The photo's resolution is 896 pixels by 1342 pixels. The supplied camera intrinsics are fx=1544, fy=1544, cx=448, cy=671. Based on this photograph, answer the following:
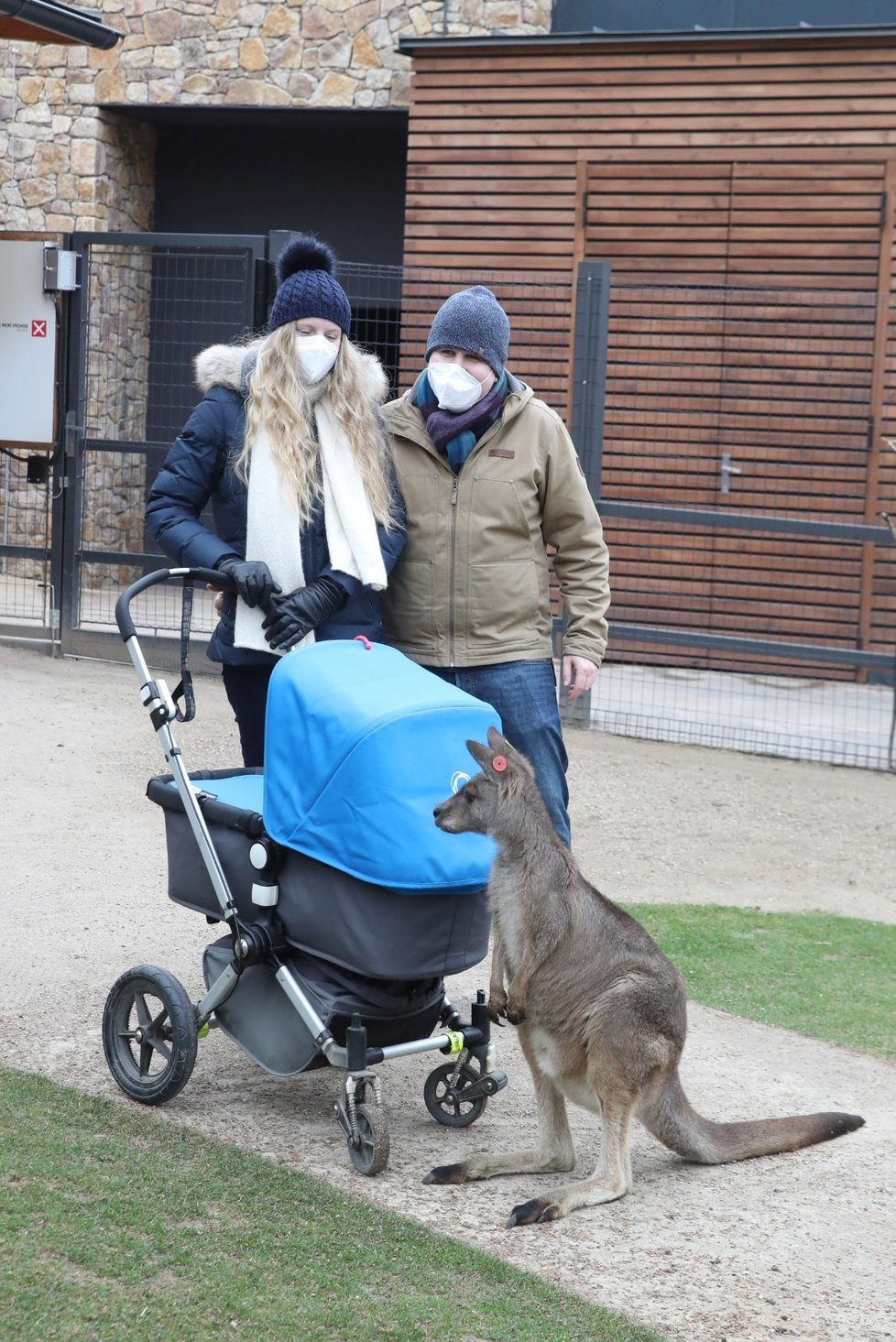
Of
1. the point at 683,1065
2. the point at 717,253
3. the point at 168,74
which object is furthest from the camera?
the point at 168,74

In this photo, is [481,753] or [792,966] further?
[792,966]

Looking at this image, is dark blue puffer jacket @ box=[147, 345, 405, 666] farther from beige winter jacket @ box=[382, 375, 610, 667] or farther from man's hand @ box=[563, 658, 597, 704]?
man's hand @ box=[563, 658, 597, 704]

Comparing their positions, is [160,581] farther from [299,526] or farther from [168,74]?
[168,74]

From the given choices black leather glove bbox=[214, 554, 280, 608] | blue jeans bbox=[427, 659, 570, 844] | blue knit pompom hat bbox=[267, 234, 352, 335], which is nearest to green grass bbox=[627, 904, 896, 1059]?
blue jeans bbox=[427, 659, 570, 844]

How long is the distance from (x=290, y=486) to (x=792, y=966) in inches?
115

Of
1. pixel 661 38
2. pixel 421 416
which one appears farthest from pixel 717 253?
pixel 421 416

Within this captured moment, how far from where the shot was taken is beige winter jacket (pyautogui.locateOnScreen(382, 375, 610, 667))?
4.35 m

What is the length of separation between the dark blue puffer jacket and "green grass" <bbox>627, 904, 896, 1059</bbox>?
2.10 meters

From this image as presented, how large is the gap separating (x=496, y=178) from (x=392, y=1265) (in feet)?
33.1

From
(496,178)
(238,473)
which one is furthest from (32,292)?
(238,473)

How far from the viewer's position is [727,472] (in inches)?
441

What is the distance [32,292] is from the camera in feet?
32.7

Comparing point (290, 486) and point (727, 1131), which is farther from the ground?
point (290, 486)

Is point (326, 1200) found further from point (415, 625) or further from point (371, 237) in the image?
point (371, 237)
